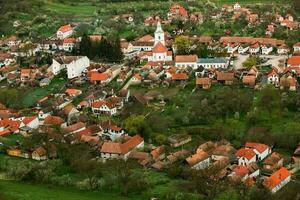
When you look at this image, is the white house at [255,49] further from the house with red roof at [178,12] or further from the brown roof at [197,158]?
the brown roof at [197,158]

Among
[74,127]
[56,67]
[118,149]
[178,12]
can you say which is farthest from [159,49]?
[118,149]

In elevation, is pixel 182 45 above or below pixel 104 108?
above

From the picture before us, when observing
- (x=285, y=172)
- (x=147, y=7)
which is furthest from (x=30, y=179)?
(x=147, y=7)

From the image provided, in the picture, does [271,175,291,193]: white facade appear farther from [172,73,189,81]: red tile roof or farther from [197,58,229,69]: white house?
[197,58,229,69]: white house

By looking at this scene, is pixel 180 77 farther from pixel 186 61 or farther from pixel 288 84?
pixel 288 84

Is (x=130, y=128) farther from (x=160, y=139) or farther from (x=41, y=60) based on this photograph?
(x=41, y=60)

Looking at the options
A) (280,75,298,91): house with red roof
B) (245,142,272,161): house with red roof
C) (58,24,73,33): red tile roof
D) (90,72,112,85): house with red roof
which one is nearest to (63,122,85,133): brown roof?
(90,72,112,85): house with red roof
